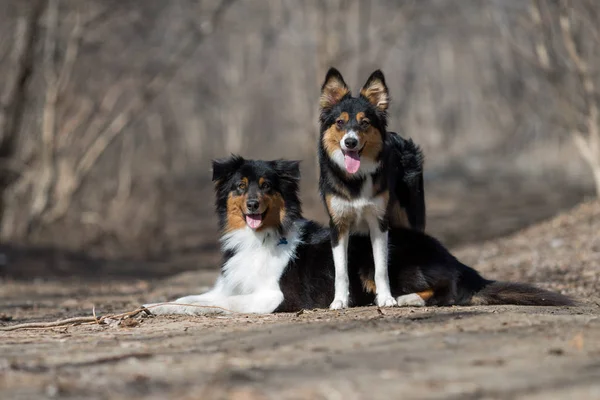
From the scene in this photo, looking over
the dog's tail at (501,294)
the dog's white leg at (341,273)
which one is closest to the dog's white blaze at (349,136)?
the dog's white leg at (341,273)

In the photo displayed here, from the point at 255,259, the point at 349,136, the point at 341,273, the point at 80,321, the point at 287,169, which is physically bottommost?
the point at 80,321

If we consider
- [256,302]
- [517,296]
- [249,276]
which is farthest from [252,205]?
[517,296]

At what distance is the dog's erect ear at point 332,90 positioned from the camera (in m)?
8.16

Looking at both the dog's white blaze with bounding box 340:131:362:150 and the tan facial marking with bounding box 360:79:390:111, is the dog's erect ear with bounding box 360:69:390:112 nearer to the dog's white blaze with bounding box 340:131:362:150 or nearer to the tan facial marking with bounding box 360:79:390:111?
the tan facial marking with bounding box 360:79:390:111

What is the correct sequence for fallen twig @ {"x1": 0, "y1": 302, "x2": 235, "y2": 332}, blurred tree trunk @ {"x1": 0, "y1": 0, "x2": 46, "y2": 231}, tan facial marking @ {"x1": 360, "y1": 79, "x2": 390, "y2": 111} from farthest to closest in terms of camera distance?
blurred tree trunk @ {"x1": 0, "y1": 0, "x2": 46, "y2": 231} < tan facial marking @ {"x1": 360, "y1": 79, "x2": 390, "y2": 111} < fallen twig @ {"x1": 0, "y1": 302, "x2": 235, "y2": 332}

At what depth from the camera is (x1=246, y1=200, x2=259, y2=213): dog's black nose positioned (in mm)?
8086

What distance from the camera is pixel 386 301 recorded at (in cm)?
791

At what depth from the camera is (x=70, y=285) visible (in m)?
14.8

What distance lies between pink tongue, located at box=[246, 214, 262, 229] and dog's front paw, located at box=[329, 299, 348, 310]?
0.97 m

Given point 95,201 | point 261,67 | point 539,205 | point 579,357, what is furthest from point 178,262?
point 261,67

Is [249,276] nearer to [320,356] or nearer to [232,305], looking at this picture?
[232,305]

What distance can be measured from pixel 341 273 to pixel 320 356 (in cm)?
247

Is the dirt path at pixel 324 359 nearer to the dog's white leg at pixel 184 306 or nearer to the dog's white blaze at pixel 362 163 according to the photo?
the dog's white leg at pixel 184 306

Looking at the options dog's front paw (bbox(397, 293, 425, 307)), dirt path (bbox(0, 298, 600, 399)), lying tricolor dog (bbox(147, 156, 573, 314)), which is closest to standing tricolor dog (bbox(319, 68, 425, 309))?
dog's front paw (bbox(397, 293, 425, 307))
